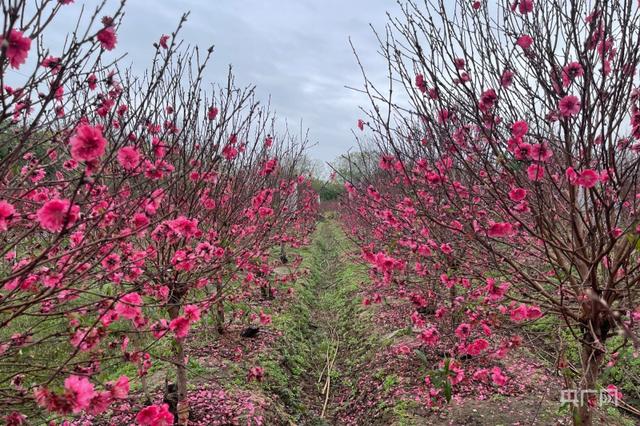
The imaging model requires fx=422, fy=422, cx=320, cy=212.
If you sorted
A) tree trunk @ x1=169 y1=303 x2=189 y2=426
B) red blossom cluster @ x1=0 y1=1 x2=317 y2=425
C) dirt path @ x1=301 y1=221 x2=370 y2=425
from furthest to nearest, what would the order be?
dirt path @ x1=301 y1=221 x2=370 y2=425 → tree trunk @ x1=169 y1=303 x2=189 y2=426 → red blossom cluster @ x1=0 y1=1 x2=317 y2=425

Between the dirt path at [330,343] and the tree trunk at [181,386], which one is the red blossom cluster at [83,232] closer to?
the tree trunk at [181,386]

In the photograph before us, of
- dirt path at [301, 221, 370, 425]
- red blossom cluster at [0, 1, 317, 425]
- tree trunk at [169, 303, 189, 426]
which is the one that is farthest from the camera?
dirt path at [301, 221, 370, 425]

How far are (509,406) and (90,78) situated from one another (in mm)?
4869

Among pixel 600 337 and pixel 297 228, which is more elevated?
pixel 297 228

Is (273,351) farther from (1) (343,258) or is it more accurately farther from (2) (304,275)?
(1) (343,258)

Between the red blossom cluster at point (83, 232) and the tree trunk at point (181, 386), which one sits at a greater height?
the red blossom cluster at point (83, 232)

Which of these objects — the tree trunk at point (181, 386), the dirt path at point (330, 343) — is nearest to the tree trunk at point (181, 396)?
the tree trunk at point (181, 386)

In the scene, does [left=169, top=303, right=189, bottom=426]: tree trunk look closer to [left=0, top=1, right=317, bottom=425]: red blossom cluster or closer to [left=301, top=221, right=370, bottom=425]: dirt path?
[left=0, top=1, right=317, bottom=425]: red blossom cluster

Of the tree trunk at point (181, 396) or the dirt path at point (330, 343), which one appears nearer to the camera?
the tree trunk at point (181, 396)

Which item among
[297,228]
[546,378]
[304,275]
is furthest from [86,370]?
[297,228]

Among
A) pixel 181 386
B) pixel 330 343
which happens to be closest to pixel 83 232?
pixel 181 386

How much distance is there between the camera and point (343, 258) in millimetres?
15047

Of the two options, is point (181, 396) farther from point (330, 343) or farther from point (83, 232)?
point (330, 343)

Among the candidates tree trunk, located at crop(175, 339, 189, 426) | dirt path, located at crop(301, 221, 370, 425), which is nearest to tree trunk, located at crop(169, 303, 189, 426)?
tree trunk, located at crop(175, 339, 189, 426)
